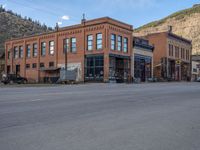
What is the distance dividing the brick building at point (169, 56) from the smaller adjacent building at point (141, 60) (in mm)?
6184

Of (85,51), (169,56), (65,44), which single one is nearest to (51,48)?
(65,44)

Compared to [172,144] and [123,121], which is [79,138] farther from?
[123,121]

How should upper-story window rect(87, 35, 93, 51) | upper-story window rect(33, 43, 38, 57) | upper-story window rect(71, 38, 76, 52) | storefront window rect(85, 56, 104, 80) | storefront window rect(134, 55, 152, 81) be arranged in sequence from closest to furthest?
1. storefront window rect(85, 56, 104, 80)
2. upper-story window rect(87, 35, 93, 51)
3. upper-story window rect(71, 38, 76, 52)
4. storefront window rect(134, 55, 152, 81)
5. upper-story window rect(33, 43, 38, 57)

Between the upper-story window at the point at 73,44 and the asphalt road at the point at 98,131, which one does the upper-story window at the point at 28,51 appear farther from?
the asphalt road at the point at 98,131

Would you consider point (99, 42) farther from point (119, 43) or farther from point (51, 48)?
point (51, 48)

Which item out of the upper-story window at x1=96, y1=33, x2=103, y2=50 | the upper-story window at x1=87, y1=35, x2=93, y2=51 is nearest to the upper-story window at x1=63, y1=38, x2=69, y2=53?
the upper-story window at x1=87, y1=35, x2=93, y2=51

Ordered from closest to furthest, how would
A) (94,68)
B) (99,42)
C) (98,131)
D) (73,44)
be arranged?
1. (98,131)
2. (99,42)
3. (94,68)
4. (73,44)

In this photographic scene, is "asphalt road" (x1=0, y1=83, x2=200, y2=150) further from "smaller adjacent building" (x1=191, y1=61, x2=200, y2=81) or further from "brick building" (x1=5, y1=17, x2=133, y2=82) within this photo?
"smaller adjacent building" (x1=191, y1=61, x2=200, y2=81)

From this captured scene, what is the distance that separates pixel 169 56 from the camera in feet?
216

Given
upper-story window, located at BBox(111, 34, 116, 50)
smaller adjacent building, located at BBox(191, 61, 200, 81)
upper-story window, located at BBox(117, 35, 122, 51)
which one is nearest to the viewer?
upper-story window, located at BBox(111, 34, 116, 50)

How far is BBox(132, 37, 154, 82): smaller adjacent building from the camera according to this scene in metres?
52.5

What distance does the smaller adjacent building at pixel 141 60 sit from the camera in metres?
52.5

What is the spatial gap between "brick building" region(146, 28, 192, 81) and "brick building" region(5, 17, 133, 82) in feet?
50.3

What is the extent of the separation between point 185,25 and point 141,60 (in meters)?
103
